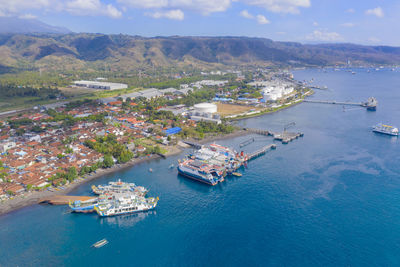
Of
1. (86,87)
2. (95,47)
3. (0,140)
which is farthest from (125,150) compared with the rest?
(95,47)

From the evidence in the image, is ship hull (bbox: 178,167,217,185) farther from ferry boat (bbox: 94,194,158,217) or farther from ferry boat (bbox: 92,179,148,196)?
ferry boat (bbox: 94,194,158,217)

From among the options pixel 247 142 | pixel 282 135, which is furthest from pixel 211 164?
pixel 282 135

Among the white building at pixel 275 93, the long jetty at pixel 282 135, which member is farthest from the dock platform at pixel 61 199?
the white building at pixel 275 93

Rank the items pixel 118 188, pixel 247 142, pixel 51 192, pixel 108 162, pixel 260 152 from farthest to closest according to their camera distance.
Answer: pixel 247 142 → pixel 260 152 → pixel 108 162 → pixel 51 192 → pixel 118 188

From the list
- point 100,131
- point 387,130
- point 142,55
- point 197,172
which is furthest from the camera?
point 142,55

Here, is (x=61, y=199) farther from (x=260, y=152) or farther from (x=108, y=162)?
(x=260, y=152)

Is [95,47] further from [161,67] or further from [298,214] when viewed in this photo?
[298,214]
